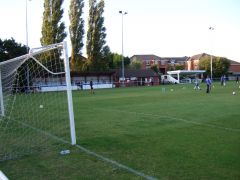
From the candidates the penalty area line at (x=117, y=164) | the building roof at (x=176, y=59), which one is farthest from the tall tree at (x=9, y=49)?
the building roof at (x=176, y=59)

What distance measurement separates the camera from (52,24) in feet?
176

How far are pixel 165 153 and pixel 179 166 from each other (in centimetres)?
107

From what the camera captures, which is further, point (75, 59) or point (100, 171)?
point (75, 59)

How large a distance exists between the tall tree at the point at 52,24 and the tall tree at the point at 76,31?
512 cm

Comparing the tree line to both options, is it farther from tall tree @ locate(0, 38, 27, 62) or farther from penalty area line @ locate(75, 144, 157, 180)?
penalty area line @ locate(75, 144, 157, 180)

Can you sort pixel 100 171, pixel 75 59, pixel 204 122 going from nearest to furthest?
pixel 100 171, pixel 204 122, pixel 75 59

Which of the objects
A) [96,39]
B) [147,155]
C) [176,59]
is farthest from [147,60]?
[147,155]

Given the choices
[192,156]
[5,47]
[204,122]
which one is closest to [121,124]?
[204,122]

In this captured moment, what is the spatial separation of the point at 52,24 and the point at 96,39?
11.4 meters

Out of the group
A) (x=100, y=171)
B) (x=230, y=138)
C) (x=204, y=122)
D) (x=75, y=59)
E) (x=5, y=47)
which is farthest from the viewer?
(x=75, y=59)

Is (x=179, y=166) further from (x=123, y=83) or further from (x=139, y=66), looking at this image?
(x=139, y=66)

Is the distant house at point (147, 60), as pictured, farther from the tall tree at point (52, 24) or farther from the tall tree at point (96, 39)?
the tall tree at point (52, 24)

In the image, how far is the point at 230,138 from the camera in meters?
8.81

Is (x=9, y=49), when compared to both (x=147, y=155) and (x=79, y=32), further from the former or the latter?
(x=147, y=155)
